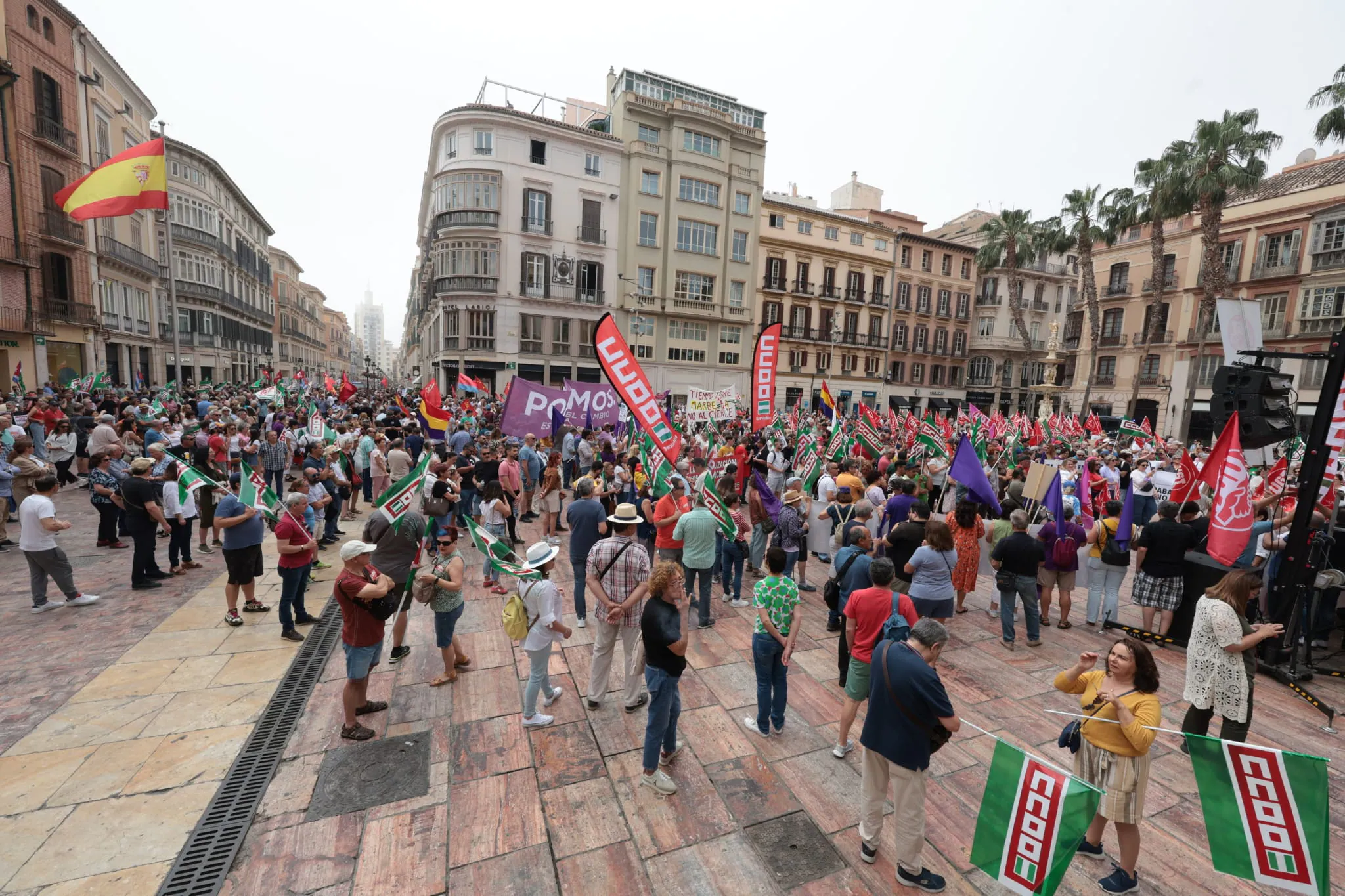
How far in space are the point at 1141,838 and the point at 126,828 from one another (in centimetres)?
677

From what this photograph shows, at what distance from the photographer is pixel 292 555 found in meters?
6.36

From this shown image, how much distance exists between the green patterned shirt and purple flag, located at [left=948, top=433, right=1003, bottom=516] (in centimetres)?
383

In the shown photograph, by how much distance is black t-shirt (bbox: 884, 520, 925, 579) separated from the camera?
258 inches

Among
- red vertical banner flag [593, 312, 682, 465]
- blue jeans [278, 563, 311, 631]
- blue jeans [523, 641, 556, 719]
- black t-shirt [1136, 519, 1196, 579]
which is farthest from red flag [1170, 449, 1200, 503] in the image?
blue jeans [278, 563, 311, 631]

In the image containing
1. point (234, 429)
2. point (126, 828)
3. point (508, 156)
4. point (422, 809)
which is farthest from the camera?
point (508, 156)

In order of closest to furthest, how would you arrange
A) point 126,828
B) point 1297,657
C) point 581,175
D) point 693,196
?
point 126,828 < point 1297,657 < point 581,175 < point 693,196

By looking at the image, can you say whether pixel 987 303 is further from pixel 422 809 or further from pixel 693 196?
pixel 422 809

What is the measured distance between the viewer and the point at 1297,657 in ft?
21.1

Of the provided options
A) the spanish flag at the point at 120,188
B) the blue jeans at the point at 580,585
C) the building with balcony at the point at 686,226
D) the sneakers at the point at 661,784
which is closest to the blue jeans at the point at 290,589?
the blue jeans at the point at 580,585

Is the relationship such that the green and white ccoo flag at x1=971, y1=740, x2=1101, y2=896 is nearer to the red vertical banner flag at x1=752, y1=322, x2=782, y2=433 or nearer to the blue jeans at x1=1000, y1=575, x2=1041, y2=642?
the blue jeans at x1=1000, y1=575, x2=1041, y2=642

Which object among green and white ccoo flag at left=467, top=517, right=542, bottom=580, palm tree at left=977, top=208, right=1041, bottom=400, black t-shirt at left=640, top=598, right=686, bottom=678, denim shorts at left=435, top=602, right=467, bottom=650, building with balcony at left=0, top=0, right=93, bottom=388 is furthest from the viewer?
palm tree at left=977, top=208, right=1041, bottom=400

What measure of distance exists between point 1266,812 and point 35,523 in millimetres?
10662

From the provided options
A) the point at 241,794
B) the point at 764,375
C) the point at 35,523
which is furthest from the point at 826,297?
the point at 241,794

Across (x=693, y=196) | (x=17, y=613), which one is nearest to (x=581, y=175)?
(x=693, y=196)
